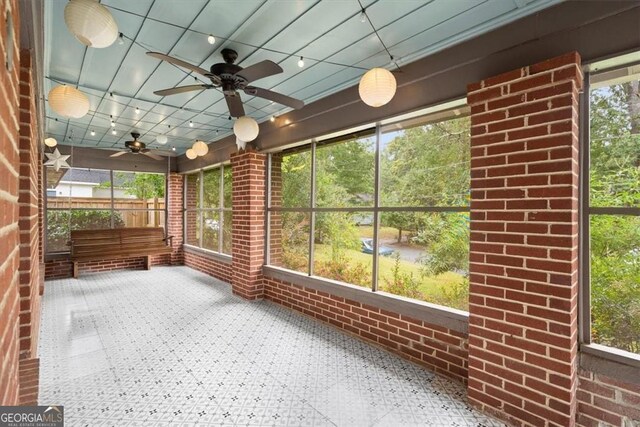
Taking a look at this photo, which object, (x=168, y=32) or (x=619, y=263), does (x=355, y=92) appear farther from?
(x=619, y=263)

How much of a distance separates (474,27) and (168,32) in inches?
92.1

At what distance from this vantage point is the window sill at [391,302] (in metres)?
2.54

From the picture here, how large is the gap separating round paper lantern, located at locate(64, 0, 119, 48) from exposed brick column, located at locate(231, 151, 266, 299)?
3.07 m

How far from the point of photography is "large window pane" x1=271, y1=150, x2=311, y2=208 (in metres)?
4.59

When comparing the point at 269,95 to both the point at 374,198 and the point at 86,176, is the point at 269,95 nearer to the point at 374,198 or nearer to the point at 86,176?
the point at 374,198

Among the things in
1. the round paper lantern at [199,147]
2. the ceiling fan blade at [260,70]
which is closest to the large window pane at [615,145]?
the ceiling fan blade at [260,70]

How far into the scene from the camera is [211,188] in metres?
6.71

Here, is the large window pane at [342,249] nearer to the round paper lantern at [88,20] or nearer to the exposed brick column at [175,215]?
the round paper lantern at [88,20]

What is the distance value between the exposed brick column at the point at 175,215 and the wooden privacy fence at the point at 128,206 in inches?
11.5

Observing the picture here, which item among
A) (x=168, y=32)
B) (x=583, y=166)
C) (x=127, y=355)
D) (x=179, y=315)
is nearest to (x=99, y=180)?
(x=179, y=315)

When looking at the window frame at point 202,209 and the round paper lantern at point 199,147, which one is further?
the window frame at point 202,209

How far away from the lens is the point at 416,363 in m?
2.78

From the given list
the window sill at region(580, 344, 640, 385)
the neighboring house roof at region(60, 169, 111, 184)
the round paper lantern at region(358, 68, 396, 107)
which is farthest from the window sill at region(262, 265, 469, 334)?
the neighboring house roof at region(60, 169, 111, 184)

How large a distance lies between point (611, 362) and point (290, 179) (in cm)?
399
